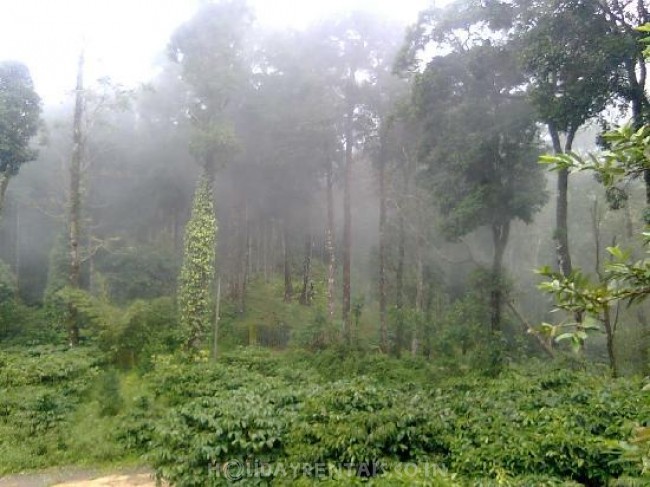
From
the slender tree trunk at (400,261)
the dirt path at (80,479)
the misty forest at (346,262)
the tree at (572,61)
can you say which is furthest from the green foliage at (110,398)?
the tree at (572,61)

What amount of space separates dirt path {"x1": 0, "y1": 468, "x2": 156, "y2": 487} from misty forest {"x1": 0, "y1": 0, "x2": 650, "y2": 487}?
27cm

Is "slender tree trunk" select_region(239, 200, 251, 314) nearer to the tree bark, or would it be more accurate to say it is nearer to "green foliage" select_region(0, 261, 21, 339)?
the tree bark

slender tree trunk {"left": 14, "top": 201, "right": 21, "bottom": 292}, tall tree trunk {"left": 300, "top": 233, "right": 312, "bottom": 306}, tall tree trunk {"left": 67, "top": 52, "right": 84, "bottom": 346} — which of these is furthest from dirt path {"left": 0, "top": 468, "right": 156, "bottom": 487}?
slender tree trunk {"left": 14, "top": 201, "right": 21, "bottom": 292}

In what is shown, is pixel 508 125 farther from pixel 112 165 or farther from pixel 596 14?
pixel 112 165

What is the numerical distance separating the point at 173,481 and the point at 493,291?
346 inches

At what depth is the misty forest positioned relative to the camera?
4414 millimetres

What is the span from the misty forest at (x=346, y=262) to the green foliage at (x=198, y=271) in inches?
2.5

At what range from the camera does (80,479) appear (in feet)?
21.4

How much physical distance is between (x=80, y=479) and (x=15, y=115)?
10.7 metres

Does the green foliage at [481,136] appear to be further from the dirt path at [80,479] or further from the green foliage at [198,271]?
the dirt path at [80,479]

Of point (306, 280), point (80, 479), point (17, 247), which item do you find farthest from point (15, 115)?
point (306, 280)

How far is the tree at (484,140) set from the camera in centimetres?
1088

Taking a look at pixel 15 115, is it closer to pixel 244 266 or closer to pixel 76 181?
pixel 76 181

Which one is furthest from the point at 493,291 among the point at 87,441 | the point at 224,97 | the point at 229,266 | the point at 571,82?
the point at 229,266
